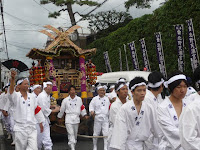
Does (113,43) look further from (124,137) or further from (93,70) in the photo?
(124,137)

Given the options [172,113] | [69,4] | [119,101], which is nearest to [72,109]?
[119,101]

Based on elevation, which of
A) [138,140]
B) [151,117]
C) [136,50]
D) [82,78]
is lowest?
[138,140]

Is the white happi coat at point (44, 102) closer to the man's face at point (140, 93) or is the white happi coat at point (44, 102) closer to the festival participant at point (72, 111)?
the festival participant at point (72, 111)

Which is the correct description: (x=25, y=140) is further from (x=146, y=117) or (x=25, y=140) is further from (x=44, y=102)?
(x=146, y=117)

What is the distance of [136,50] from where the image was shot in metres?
21.4

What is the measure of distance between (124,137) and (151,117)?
0.58m

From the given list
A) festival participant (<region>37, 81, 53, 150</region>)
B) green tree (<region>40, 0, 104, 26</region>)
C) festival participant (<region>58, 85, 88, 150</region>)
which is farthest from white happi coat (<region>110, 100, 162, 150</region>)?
green tree (<region>40, 0, 104, 26</region>)

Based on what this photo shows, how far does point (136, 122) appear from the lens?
4520mm

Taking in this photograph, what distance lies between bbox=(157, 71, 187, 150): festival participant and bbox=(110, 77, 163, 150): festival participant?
2.12ft

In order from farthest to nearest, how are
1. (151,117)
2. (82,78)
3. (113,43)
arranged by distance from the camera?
(113,43), (82,78), (151,117)

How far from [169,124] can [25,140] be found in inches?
147

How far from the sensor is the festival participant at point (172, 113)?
363 centimetres

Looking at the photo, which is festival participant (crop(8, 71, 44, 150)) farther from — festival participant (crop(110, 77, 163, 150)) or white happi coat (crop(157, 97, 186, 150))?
white happi coat (crop(157, 97, 186, 150))

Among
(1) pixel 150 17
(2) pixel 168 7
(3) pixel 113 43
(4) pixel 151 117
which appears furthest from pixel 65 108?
(3) pixel 113 43
